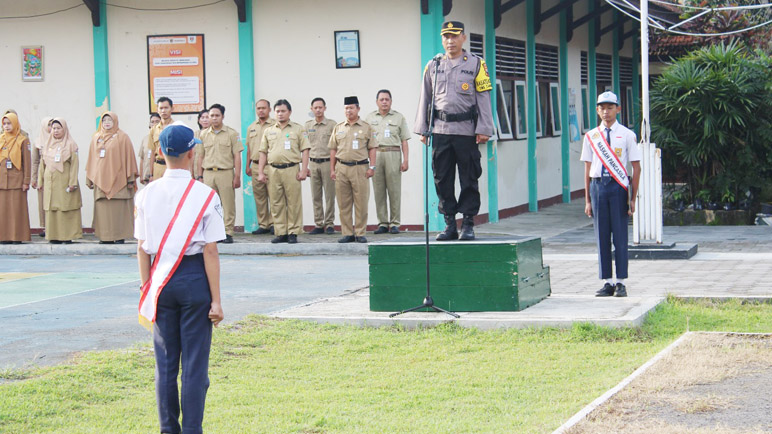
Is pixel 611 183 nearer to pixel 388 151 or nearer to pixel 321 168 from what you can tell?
pixel 388 151

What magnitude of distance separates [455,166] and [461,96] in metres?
0.62

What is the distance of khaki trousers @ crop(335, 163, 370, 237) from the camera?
15961 mm

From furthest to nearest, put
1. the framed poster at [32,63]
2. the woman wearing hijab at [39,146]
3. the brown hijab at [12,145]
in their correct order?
the framed poster at [32,63]
the woman wearing hijab at [39,146]
the brown hijab at [12,145]

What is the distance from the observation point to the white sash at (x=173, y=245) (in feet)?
17.0

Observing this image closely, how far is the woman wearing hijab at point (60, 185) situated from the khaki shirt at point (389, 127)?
14.7 ft

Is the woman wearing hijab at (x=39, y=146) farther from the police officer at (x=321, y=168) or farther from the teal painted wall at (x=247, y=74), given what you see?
the police officer at (x=321, y=168)

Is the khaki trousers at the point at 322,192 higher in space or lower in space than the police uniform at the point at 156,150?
lower

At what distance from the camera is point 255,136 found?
56.0 feet

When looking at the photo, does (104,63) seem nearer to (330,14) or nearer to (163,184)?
(330,14)

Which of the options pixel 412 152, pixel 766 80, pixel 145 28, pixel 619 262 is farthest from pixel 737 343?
pixel 145 28

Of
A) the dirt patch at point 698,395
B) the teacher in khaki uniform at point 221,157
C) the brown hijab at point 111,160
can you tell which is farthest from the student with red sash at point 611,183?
the brown hijab at point 111,160

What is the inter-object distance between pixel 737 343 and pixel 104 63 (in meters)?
13.4

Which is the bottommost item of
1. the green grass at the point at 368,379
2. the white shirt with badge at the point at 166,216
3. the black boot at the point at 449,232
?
the green grass at the point at 368,379

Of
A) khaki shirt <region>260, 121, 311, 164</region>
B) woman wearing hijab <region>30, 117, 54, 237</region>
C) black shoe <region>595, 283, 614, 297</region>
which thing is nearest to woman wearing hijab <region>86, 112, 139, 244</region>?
woman wearing hijab <region>30, 117, 54, 237</region>
